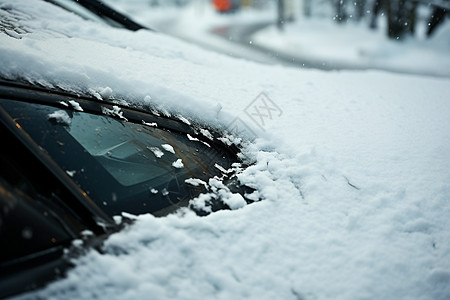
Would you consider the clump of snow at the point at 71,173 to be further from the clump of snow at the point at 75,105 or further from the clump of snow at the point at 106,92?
the clump of snow at the point at 106,92

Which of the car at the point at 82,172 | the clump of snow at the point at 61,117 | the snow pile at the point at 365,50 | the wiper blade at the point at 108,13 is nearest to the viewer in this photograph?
the car at the point at 82,172

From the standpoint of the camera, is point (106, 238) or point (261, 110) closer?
point (106, 238)

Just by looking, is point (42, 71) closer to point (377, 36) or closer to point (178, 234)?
point (178, 234)

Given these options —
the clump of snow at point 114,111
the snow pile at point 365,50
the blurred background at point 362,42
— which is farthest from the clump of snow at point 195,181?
the snow pile at point 365,50

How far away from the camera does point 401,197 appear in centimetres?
143

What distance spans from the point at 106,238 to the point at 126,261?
0.11 metres

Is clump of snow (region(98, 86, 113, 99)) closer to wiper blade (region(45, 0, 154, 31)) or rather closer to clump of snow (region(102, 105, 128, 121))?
clump of snow (region(102, 105, 128, 121))

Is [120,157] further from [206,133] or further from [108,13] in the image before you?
[108,13]

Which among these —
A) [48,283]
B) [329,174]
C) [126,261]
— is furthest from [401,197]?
[48,283]

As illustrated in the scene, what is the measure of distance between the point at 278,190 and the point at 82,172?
806mm

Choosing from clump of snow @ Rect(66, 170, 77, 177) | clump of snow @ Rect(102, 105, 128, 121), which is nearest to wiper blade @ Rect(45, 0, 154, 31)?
clump of snow @ Rect(102, 105, 128, 121)

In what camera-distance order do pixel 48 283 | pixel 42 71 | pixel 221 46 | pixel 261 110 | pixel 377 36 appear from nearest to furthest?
pixel 48 283 → pixel 42 71 → pixel 261 110 → pixel 221 46 → pixel 377 36

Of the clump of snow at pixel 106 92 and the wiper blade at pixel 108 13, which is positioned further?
the wiper blade at pixel 108 13

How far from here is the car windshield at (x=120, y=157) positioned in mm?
1145
